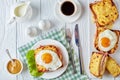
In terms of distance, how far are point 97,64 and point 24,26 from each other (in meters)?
0.27

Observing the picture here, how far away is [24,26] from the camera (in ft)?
5.02

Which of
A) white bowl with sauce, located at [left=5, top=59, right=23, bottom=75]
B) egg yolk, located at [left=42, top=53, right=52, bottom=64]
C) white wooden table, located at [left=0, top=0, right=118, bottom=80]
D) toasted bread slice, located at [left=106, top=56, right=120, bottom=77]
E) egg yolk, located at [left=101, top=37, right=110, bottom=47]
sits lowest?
toasted bread slice, located at [left=106, top=56, right=120, bottom=77]

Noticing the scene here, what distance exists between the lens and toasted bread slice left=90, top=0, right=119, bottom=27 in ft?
4.90

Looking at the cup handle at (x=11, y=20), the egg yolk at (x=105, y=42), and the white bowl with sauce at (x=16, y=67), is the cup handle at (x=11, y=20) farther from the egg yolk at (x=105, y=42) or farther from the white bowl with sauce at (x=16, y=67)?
the egg yolk at (x=105, y=42)

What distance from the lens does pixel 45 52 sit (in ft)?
4.86

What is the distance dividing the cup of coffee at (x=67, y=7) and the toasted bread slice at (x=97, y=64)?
150 millimetres

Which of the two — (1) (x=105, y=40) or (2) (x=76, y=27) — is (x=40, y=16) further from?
(1) (x=105, y=40)

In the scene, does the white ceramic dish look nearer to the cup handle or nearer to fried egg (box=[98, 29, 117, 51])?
the cup handle

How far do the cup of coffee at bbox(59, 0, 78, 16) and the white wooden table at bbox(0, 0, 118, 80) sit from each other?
0.03 meters

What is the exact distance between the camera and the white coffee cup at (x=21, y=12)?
150 cm


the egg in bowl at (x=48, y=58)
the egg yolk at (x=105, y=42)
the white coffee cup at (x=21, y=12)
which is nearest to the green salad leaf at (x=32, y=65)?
the egg in bowl at (x=48, y=58)

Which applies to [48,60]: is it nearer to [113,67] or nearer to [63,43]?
[63,43]

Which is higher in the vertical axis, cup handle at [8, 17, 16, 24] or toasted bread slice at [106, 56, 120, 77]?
cup handle at [8, 17, 16, 24]

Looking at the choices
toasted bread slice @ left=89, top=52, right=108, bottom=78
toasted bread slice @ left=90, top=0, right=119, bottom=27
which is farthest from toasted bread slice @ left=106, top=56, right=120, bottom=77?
toasted bread slice @ left=90, top=0, right=119, bottom=27
